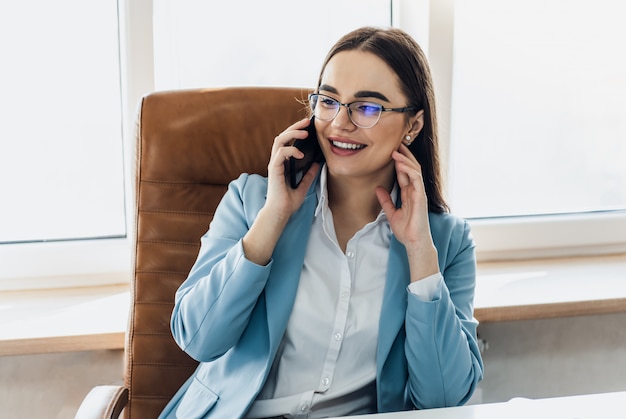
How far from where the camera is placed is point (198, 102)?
5.63 ft

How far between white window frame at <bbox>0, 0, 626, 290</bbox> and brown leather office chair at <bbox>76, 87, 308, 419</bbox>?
179 mm

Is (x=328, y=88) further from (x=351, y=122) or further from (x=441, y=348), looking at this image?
(x=441, y=348)

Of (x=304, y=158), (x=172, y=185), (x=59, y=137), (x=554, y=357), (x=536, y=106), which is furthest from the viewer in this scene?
(x=536, y=106)

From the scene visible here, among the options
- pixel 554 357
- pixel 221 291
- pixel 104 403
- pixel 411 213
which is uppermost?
pixel 411 213

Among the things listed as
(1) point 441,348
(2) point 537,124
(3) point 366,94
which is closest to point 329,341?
(1) point 441,348

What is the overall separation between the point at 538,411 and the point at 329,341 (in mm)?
438

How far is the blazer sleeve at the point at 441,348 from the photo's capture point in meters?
1.48

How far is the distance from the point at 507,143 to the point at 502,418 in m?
1.36

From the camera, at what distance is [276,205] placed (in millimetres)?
1507

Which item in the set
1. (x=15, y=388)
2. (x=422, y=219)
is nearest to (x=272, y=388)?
(x=422, y=219)

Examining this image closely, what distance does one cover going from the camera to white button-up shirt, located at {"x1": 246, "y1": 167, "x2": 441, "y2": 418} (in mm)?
1531

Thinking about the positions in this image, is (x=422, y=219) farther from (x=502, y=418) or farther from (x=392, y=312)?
(x=502, y=418)

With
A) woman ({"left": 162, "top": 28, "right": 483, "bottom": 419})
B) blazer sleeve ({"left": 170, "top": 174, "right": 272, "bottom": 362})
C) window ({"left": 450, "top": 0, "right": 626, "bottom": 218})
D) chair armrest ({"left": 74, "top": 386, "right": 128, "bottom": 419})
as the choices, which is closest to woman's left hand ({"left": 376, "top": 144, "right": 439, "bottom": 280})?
Result: woman ({"left": 162, "top": 28, "right": 483, "bottom": 419})

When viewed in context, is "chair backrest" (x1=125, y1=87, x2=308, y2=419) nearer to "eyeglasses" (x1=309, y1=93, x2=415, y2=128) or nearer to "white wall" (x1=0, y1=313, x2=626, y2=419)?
"eyeglasses" (x1=309, y1=93, x2=415, y2=128)
